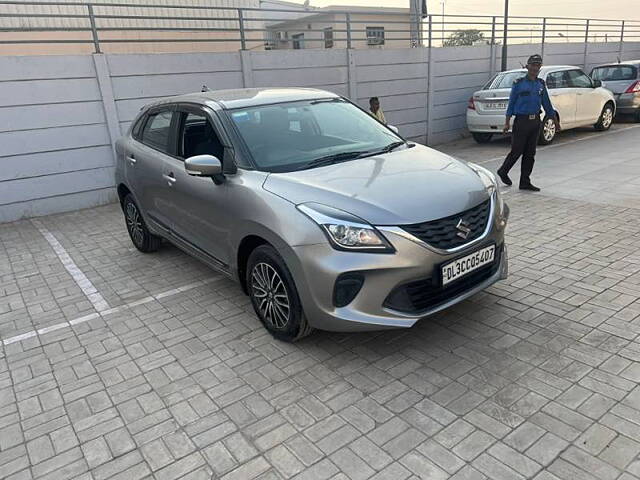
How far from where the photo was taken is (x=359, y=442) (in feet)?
8.52

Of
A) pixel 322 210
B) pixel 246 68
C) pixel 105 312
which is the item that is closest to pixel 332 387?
pixel 322 210

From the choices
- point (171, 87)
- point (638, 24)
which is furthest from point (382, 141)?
point (638, 24)

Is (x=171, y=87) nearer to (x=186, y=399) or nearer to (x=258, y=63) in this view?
(x=258, y=63)

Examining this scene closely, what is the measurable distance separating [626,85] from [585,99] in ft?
9.86

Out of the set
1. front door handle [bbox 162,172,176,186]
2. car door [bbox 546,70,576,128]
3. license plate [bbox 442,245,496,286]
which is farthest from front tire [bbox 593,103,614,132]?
front door handle [bbox 162,172,176,186]

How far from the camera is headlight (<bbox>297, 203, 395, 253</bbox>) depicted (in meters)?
2.99

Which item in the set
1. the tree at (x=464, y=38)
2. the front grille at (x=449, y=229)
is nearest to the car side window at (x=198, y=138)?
the front grille at (x=449, y=229)

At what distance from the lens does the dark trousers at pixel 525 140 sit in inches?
275

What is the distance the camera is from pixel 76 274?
5.32 meters

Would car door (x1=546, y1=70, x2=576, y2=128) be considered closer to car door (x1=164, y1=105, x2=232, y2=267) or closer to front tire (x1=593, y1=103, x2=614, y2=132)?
front tire (x1=593, y1=103, x2=614, y2=132)

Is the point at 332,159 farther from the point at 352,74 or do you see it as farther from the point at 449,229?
the point at 352,74

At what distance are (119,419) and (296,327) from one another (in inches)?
46.4

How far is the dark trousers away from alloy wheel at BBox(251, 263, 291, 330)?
501cm

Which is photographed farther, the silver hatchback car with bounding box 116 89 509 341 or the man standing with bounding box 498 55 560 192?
the man standing with bounding box 498 55 560 192
